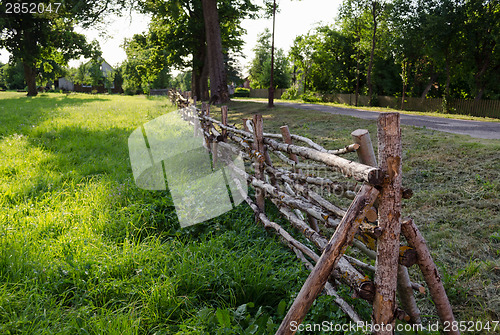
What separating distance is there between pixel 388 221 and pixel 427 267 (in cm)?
36

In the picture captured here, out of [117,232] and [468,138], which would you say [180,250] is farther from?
[468,138]

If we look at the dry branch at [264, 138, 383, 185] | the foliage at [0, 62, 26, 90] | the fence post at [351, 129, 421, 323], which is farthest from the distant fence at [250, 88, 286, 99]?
the foliage at [0, 62, 26, 90]

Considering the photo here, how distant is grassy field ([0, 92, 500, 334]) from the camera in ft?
7.07

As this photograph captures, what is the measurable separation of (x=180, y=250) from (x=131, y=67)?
58.1 meters

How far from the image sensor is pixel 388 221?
5.63ft

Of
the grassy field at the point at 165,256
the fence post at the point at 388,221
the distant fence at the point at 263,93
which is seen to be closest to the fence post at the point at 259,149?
the grassy field at the point at 165,256

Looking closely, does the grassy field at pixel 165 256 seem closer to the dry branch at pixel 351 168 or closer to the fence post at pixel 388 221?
the fence post at pixel 388 221

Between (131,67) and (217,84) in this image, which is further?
(131,67)

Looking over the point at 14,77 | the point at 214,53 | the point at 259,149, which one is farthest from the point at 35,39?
the point at 14,77

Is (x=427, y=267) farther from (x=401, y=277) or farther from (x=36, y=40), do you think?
(x=36, y=40)

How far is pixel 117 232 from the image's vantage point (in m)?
3.37

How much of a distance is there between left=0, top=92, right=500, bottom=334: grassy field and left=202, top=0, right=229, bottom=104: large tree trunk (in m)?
12.6

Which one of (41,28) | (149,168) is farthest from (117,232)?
(41,28)

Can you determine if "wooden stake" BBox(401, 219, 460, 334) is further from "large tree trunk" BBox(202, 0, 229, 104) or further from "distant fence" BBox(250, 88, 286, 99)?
"distant fence" BBox(250, 88, 286, 99)
